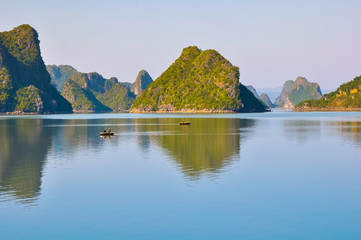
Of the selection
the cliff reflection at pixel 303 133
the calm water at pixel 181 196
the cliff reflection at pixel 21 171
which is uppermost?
the cliff reflection at pixel 303 133

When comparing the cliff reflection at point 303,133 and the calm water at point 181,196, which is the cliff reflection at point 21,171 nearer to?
the calm water at point 181,196

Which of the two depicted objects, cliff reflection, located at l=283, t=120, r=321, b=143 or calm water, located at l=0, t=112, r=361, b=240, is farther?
cliff reflection, located at l=283, t=120, r=321, b=143

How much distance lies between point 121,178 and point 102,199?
351 inches

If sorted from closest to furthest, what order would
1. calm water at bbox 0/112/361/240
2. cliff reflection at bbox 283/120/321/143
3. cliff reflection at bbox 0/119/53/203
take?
calm water at bbox 0/112/361/240, cliff reflection at bbox 0/119/53/203, cliff reflection at bbox 283/120/321/143

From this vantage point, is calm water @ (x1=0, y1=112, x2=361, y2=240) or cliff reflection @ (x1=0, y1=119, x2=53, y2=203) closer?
calm water @ (x1=0, y1=112, x2=361, y2=240)

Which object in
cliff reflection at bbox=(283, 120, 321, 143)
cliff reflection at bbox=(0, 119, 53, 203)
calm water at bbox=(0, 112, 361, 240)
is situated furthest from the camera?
cliff reflection at bbox=(283, 120, 321, 143)

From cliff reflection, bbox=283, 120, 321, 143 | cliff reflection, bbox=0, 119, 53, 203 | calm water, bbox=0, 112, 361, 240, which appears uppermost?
cliff reflection, bbox=283, 120, 321, 143

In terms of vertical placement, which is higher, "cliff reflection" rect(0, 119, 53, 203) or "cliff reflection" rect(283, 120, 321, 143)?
"cliff reflection" rect(283, 120, 321, 143)

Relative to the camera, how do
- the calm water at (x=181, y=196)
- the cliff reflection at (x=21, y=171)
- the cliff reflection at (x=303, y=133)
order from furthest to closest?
the cliff reflection at (x=303, y=133), the cliff reflection at (x=21, y=171), the calm water at (x=181, y=196)

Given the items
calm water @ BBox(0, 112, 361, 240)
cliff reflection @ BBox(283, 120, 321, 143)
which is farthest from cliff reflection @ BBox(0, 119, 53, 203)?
cliff reflection @ BBox(283, 120, 321, 143)

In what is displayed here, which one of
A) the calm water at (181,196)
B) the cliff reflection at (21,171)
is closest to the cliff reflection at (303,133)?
the calm water at (181,196)

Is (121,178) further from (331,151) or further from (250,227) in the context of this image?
(331,151)

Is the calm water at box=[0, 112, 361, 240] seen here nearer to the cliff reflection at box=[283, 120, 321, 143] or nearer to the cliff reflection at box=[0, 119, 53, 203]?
the cliff reflection at box=[0, 119, 53, 203]

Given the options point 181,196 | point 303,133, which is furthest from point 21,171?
point 303,133
